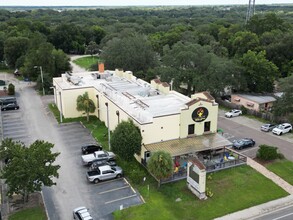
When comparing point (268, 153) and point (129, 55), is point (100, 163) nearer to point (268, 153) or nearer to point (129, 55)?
point (268, 153)

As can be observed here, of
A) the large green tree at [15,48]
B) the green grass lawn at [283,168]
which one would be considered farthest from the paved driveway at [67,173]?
the large green tree at [15,48]

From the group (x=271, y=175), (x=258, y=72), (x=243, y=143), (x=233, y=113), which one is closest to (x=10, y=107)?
(x=233, y=113)

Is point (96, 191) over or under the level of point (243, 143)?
under

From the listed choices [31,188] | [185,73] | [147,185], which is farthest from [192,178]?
[185,73]

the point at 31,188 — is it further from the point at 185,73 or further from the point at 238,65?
the point at 238,65

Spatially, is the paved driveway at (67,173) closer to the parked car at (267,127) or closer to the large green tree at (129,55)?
the large green tree at (129,55)

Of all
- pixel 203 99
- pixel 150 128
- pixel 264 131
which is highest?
pixel 203 99
